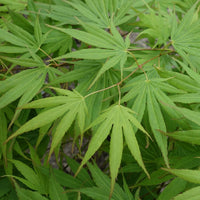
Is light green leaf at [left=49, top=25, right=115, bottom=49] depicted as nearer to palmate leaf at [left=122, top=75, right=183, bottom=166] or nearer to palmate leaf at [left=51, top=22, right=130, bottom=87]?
palmate leaf at [left=51, top=22, right=130, bottom=87]

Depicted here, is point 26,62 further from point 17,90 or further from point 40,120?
point 40,120

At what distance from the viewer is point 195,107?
2.37 feet

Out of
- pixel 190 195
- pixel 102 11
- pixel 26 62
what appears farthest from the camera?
pixel 102 11

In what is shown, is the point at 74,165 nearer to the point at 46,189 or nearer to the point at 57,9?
the point at 46,189

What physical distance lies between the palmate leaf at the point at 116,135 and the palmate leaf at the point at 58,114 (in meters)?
0.05

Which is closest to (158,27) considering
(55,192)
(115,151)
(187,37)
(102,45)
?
(187,37)

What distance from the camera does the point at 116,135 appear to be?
1.76 feet

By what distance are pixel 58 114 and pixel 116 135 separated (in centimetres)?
14

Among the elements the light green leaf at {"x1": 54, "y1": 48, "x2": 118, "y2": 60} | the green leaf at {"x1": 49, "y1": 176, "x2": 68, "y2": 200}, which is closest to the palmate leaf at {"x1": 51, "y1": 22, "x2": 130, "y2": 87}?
the light green leaf at {"x1": 54, "y1": 48, "x2": 118, "y2": 60}

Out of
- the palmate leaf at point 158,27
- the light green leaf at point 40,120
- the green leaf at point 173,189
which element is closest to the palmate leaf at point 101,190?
the green leaf at point 173,189

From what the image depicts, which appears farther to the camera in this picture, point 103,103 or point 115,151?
point 103,103

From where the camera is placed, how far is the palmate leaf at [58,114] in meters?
0.53

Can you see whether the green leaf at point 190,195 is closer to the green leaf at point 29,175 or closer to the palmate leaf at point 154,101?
the palmate leaf at point 154,101

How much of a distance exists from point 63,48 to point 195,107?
1.52ft
